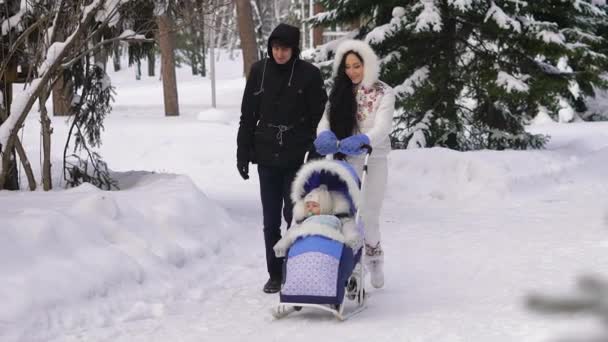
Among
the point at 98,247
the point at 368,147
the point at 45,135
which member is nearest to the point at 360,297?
the point at 368,147

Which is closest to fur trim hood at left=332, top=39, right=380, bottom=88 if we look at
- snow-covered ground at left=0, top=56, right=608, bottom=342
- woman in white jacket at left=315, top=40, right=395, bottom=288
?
woman in white jacket at left=315, top=40, right=395, bottom=288

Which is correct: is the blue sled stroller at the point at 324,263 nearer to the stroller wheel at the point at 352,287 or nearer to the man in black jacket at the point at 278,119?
the stroller wheel at the point at 352,287

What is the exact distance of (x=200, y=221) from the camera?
9.27 m

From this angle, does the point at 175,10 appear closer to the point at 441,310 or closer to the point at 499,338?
the point at 441,310

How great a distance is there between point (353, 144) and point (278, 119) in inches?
34.7

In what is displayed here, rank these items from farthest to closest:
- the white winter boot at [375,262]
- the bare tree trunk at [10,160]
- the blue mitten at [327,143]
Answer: the bare tree trunk at [10,160], the white winter boot at [375,262], the blue mitten at [327,143]

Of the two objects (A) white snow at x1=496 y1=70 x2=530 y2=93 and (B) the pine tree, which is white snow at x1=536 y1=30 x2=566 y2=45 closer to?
(B) the pine tree

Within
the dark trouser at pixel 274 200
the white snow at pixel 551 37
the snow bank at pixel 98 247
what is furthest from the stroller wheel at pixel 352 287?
the white snow at pixel 551 37

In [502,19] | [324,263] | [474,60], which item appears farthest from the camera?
[474,60]

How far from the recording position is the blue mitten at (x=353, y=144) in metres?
6.21

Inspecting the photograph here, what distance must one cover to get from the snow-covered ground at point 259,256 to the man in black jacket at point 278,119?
833 mm

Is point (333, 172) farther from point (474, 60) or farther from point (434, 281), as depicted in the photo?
point (474, 60)

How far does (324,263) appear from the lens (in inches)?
225

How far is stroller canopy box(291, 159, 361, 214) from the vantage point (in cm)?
602
